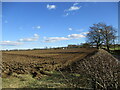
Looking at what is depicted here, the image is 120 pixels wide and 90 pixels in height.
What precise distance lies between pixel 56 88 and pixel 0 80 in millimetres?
2634

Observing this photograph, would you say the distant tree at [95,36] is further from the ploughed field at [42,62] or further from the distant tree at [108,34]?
the ploughed field at [42,62]

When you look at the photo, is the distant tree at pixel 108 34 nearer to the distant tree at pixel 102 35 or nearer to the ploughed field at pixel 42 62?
the distant tree at pixel 102 35

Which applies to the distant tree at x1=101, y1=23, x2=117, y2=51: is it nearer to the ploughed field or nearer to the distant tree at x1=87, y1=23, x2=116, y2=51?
the distant tree at x1=87, y1=23, x2=116, y2=51

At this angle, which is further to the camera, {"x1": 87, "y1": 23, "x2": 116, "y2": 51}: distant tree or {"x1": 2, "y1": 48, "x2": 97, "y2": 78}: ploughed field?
{"x1": 87, "y1": 23, "x2": 116, "y2": 51}: distant tree

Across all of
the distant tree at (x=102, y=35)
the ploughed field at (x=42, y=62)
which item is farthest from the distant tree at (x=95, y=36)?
the ploughed field at (x=42, y=62)

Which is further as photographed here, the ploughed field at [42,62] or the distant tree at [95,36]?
the distant tree at [95,36]

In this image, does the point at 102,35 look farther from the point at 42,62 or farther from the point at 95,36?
the point at 42,62

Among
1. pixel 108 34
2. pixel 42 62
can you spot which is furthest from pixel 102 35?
pixel 42 62

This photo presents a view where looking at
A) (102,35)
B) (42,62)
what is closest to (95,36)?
(102,35)

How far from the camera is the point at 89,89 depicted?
15.0ft

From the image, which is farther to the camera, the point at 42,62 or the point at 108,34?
the point at 108,34

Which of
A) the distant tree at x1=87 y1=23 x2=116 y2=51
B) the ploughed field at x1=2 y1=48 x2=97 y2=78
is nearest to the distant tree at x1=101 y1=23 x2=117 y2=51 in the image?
the distant tree at x1=87 y1=23 x2=116 y2=51

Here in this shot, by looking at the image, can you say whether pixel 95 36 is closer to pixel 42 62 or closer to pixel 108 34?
pixel 108 34

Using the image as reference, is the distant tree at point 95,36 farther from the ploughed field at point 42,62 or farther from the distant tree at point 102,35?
the ploughed field at point 42,62
